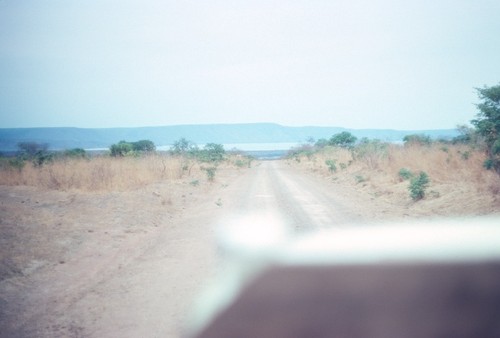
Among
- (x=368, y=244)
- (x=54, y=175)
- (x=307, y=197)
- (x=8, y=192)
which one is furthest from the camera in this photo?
(x=54, y=175)

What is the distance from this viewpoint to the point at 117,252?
7.16 m

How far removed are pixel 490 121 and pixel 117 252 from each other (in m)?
14.7

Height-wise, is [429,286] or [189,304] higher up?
[429,286]

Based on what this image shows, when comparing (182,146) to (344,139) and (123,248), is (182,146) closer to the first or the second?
(344,139)

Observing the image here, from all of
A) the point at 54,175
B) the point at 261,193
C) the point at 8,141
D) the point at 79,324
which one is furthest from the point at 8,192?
the point at 8,141

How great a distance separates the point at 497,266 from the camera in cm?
448

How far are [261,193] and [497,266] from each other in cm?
1259

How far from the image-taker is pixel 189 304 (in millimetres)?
4645

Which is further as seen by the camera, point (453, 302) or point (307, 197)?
point (307, 197)

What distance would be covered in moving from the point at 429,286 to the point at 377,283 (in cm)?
63

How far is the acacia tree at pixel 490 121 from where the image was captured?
11.9 meters

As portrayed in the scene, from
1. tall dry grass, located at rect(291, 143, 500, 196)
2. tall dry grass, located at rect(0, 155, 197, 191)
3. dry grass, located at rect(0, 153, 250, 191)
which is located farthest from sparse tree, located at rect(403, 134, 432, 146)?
tall dry grass, located at rect(0, 155, 197, 191)

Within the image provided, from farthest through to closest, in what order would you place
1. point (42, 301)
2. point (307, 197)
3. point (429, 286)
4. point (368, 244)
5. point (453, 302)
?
point (307, 197) → point (368, 244) → point (42, 301) → point (429, 286) → point (453, 302)

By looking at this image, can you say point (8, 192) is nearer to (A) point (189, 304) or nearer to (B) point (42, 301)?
(B) point (42, 301)
